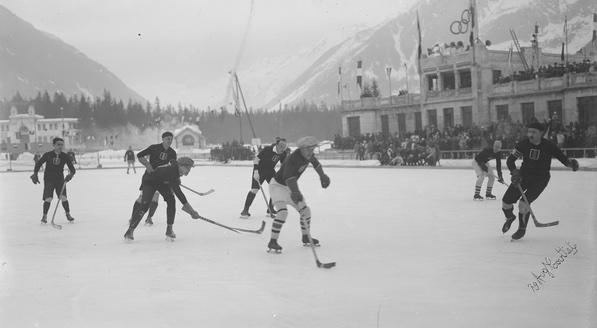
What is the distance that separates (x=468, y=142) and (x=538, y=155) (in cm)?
2638

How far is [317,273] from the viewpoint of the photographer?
22.4 ft

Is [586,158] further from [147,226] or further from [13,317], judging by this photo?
[13,317]

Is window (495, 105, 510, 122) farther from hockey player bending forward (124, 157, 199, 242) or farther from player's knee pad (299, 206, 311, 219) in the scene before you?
player's knee pad (299, 206, 311, 219)

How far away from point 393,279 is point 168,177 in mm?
4261

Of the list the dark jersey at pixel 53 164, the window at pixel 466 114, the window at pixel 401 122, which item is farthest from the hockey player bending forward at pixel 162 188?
the window at pixel 401 122

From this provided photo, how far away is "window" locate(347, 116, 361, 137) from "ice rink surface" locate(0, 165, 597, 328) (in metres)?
48.0

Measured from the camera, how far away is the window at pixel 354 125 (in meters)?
60.6

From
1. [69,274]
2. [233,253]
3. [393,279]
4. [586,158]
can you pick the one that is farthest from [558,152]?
[586,158]

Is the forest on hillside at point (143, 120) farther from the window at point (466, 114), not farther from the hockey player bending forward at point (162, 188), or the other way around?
the hockey player bending forward at point (162, 188)

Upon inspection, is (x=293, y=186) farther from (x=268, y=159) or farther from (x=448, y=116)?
(x=448, y=116)

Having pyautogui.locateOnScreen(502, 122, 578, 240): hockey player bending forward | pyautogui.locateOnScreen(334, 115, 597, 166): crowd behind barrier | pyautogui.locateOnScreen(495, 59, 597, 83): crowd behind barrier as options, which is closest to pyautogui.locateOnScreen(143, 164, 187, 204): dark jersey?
pyautogui.locateOnScreen(502, 122, 578, 240): hockey player bending forward
